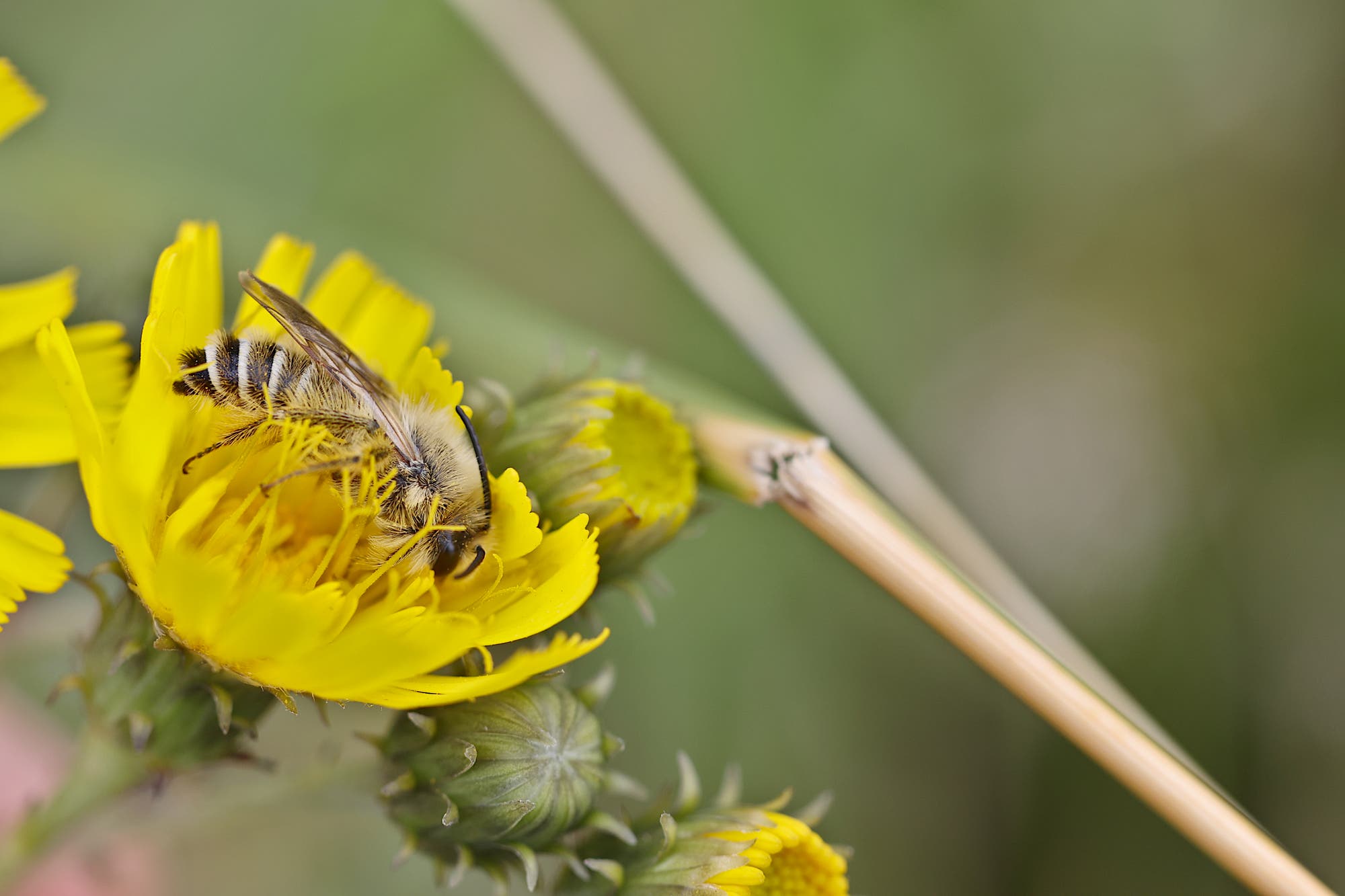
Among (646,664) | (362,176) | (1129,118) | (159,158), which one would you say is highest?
(1129,118)

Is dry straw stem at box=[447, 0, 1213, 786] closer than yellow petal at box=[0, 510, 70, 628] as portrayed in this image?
No

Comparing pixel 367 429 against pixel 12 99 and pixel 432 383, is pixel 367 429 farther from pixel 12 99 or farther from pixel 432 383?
pixel 12 99

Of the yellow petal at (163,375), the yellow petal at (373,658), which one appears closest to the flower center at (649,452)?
the yellow petal at (373,658)

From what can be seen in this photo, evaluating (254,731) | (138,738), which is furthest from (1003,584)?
(138,738)

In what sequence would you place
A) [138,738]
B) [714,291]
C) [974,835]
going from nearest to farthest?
[138,738] → [714,291] → [974,835]

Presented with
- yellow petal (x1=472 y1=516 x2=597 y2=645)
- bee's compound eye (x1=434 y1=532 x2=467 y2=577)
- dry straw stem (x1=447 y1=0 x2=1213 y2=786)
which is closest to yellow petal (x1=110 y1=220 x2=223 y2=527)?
bee's compound eye (x1=434 y1=532 x2=467 y2=577)

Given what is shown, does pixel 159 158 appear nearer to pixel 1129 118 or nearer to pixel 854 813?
pixel 854 813

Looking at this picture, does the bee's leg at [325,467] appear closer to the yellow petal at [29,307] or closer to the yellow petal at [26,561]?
the yellow petal at [26,561]

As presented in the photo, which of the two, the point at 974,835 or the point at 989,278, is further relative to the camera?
the point at 989,278

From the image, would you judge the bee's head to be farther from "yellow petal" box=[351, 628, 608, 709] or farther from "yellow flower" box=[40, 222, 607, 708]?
"yellow petal" box=[351, 628, 608, 709]
